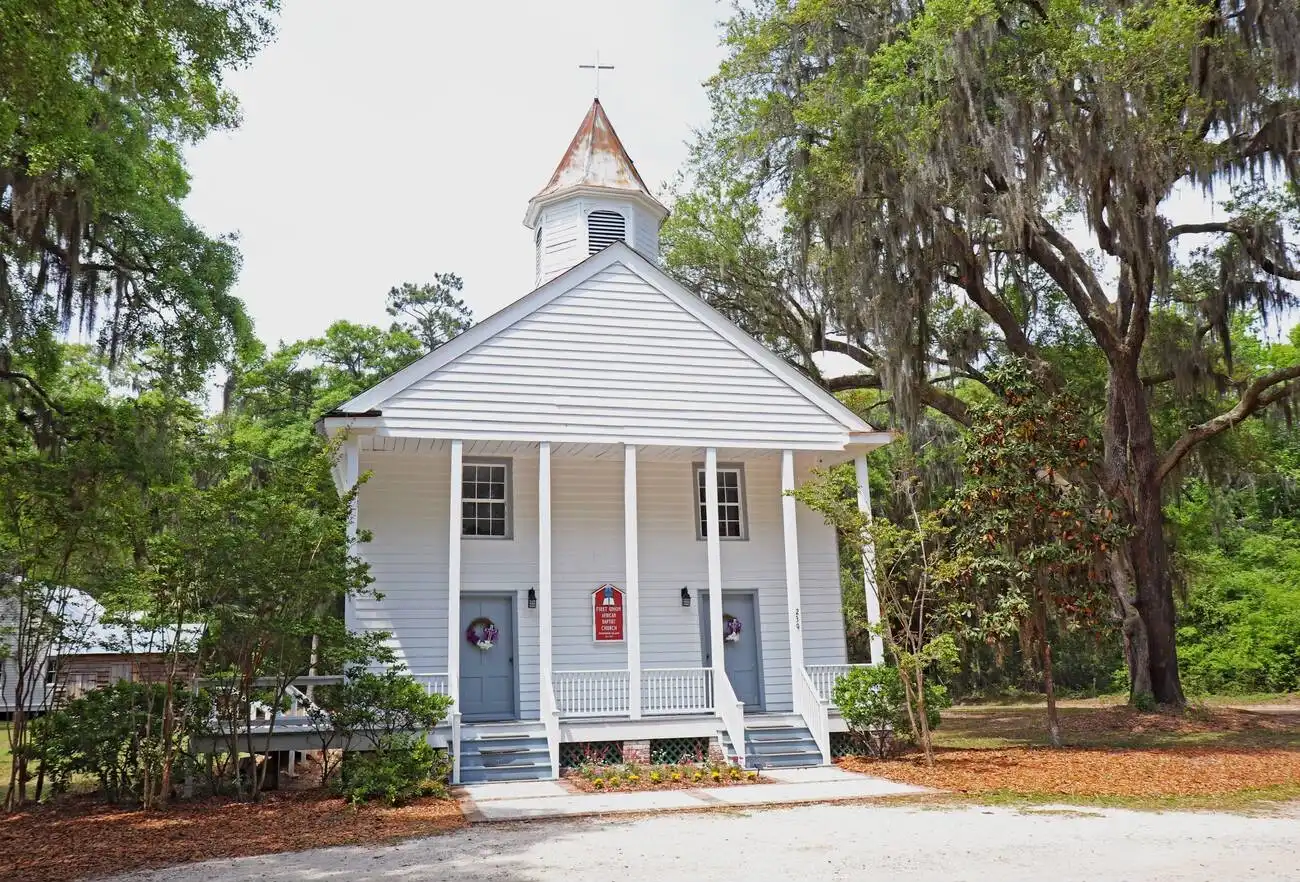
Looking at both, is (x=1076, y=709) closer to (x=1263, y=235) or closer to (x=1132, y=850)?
(x=1263, y=235)

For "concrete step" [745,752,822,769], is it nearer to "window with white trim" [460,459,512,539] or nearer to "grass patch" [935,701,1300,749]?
"grass patch" [935,701,1300,749]

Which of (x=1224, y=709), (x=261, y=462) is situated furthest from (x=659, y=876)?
(x=261, y=462)


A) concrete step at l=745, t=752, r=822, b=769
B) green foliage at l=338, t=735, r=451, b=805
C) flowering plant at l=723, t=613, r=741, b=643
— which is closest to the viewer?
green foliage at l=338, t=735, r=451, b=805

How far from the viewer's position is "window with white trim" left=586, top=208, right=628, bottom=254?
1895cm

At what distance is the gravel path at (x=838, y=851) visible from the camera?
6.85m

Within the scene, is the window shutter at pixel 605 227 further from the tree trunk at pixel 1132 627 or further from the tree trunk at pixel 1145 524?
the tree trunk at pixel 1132 627

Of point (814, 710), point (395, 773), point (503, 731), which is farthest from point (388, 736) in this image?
point (814, 710)

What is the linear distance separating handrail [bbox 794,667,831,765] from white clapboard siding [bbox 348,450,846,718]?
129 centimetres

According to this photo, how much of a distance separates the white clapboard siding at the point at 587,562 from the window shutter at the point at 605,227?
16.8 ft

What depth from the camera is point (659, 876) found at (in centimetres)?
688

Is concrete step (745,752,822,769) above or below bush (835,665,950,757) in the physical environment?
below

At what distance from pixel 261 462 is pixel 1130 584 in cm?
2343

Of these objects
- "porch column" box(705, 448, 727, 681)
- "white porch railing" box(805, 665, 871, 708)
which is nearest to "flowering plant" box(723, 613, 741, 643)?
"porch column" box(705, 448, 727, 681)

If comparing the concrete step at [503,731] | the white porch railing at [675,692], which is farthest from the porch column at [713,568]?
the concrete step at [503,731]
